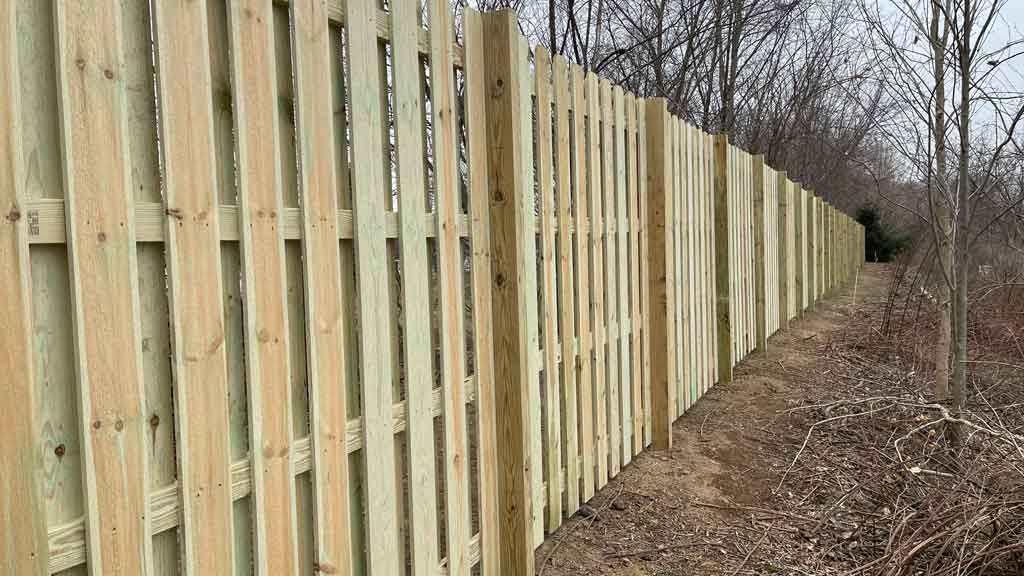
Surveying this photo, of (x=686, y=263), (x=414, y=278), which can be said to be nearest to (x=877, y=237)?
(x=686, y=263)

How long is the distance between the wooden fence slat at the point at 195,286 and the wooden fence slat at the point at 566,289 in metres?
2.13

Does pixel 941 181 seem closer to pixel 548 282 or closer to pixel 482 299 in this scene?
pixel 548 282

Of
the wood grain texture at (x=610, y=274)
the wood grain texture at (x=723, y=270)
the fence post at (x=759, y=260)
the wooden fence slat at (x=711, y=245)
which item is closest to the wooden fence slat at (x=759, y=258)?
the fence post at (x=759, y=260)

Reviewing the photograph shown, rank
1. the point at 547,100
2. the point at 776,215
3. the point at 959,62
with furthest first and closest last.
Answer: the point at 776,215 → the point at 959,62 → the point at 547,100

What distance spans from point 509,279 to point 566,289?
2.28 feet

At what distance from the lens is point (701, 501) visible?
424 centimetres

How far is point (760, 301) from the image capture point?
27.5ft

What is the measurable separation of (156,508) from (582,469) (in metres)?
2.63

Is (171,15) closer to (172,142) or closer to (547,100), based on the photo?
(172,142)

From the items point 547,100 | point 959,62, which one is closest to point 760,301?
point 959,62

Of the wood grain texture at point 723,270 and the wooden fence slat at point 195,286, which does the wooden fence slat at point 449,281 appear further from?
the wood grain texture at point 723,270

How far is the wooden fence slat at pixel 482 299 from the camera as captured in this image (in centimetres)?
291

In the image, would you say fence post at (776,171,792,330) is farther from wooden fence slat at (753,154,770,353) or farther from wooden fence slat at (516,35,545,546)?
wooden fence slat at (516,35,545,546)

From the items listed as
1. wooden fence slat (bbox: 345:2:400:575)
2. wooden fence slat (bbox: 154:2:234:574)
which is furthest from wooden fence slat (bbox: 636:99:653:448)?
wooden fence slat (bbox: 154:2:234:574)
